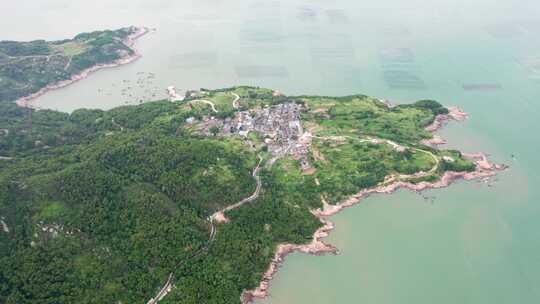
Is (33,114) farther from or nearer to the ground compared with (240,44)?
nearer to the ground

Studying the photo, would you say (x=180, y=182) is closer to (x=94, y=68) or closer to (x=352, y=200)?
(x=352, y=200)

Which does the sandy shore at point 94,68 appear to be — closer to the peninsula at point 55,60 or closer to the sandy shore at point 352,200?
the peninsula at point 55,60

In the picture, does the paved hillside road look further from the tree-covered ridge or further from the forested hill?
the tree-covered ridge

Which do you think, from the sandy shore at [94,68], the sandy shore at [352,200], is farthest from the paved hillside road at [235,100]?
the sandy shore at [94,68]

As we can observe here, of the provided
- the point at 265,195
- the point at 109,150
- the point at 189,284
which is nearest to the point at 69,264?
the point at 189,284

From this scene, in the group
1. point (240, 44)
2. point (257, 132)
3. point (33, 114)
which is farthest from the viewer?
point (240, 44)

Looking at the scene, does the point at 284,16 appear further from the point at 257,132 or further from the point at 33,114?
the point at 33,114

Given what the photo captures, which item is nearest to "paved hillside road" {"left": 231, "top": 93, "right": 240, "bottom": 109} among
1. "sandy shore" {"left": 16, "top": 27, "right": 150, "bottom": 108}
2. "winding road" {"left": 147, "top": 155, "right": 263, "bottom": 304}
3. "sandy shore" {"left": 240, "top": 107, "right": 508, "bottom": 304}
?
"winding road" {"left": 147, "top": 155, "right": 263, "bottom": 304}

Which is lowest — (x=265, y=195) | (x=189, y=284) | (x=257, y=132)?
(x=189, y=284)

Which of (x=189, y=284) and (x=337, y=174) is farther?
(x=337, y=174)
